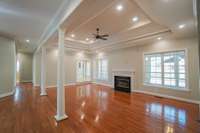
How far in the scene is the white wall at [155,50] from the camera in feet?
14.9

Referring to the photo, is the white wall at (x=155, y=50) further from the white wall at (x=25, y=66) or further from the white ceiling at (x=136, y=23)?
the white wall at (x=25, y=66)

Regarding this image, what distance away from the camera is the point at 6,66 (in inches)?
221

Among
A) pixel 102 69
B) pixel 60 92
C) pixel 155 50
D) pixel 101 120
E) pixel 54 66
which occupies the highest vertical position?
pixel 155 50

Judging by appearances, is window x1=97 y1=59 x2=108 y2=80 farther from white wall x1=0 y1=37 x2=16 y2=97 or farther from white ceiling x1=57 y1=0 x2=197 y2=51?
white wall x1=0 y1=37 x2=16 y2=97

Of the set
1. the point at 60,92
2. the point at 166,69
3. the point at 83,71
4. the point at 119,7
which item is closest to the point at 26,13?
the point at 60,92

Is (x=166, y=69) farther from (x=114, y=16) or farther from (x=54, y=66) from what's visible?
(x=54, y=66)

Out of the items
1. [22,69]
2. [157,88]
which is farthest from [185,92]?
[22,69]

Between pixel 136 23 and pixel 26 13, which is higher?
pixel 136 23

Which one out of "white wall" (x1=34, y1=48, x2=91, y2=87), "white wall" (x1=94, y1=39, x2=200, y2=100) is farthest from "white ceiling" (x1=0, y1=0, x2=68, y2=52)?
"white wall" (x1=94, y1=39, x2=200, y2=100)

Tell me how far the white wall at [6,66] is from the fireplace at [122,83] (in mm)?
6208

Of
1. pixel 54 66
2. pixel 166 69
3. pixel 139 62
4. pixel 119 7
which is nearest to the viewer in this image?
pixel 119 7

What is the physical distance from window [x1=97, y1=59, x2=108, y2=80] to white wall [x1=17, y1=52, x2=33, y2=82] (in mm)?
7170

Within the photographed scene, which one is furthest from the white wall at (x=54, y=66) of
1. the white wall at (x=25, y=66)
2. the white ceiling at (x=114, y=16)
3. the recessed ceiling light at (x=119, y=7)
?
the recessed ceiling light at (x=119, y=7)

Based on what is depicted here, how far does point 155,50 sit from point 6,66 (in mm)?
7868
